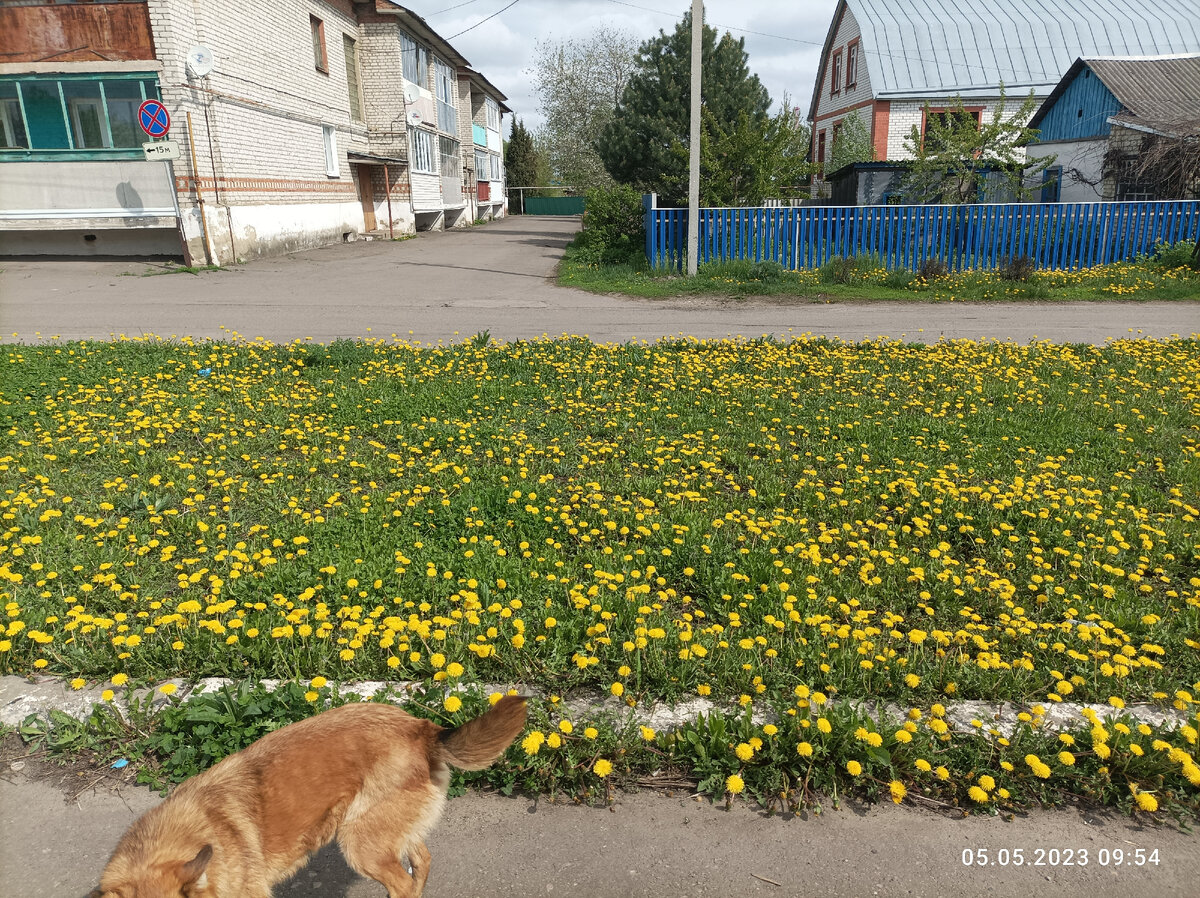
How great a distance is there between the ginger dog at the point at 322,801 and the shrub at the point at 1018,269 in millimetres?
15869

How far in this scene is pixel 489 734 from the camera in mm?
2191

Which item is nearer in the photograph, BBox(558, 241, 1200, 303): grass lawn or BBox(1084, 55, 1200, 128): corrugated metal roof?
BBox(558, 241, 1200, 303): grass lawn

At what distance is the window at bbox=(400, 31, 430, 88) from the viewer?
100 ft

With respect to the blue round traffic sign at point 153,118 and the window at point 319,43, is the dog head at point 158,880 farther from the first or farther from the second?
the window at point 319,43

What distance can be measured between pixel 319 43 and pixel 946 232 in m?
21.1

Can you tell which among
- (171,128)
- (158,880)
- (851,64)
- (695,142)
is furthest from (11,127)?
(851,64)

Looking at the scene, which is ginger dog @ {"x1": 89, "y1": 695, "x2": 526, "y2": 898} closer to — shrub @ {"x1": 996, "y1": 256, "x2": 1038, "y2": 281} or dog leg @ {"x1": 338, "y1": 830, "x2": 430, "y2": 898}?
dog leg @ {"x1": 338, "y1": 830, "x2": 430, "y2": 898}

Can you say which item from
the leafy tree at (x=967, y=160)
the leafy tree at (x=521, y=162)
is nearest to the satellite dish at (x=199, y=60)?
the leafy tree at (x=967, y=160)

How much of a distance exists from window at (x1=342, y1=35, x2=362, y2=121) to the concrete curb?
29.7 meters

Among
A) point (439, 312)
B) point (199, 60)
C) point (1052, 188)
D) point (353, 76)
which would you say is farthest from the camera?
point (353, 76)

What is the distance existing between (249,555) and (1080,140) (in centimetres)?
2592

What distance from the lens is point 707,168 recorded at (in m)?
18.6

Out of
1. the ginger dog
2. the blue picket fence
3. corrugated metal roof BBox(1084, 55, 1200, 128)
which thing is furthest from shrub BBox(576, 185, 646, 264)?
the ginger dog

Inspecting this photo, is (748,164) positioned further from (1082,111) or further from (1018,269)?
(1082,111)
